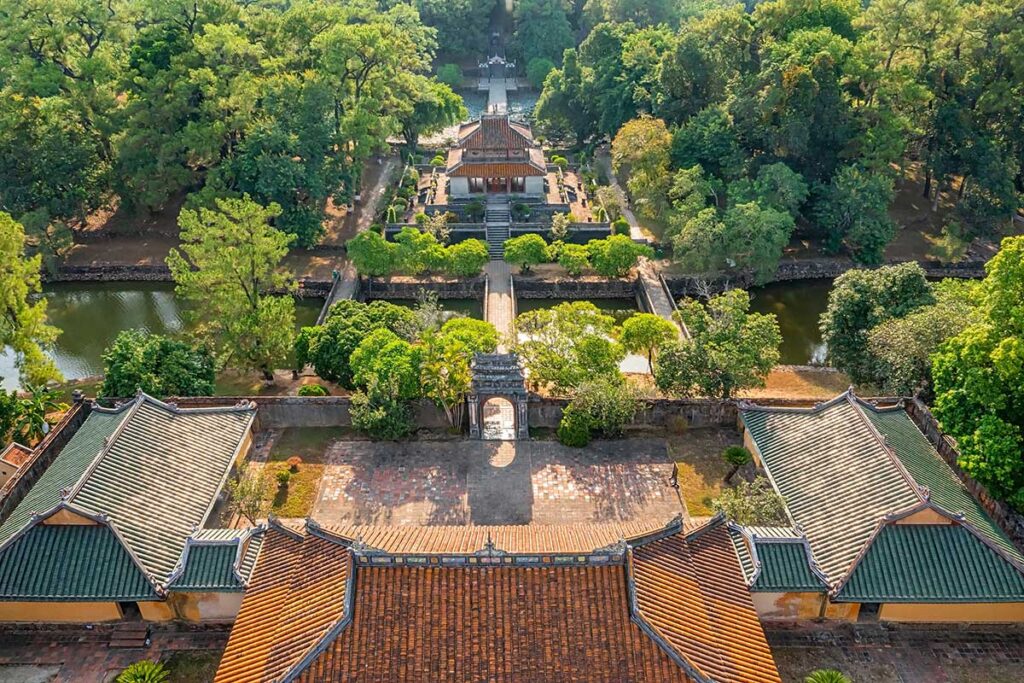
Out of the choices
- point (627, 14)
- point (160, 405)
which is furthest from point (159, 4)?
point (627, 14)

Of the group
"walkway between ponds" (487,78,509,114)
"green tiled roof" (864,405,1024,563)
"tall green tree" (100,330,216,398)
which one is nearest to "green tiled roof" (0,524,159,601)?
"tall green tree" (100,330,216,398)

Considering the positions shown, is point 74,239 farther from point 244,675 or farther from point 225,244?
point 244,675

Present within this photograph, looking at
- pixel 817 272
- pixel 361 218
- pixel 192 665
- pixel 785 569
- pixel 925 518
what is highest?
pixel 925 518

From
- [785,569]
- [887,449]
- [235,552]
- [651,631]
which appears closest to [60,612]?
[235,552]

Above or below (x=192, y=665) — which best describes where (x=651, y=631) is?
above

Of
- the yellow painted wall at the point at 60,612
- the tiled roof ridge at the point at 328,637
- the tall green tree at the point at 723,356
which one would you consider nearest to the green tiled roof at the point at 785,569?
the tall green tree at the point at 723,356

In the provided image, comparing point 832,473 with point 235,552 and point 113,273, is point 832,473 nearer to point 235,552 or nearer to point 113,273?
point 235,552

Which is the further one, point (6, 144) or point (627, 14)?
point (627, 14)

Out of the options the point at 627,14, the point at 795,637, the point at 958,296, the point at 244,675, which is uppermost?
the point at 627,14
